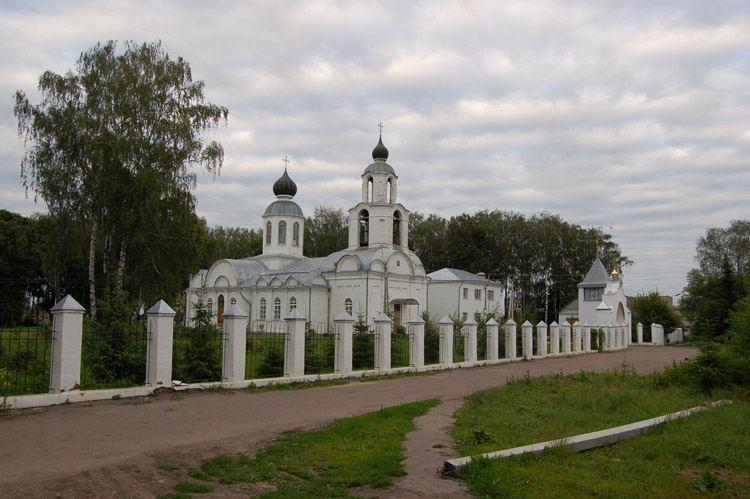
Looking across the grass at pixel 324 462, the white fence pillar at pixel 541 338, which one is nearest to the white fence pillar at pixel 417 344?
the white fence pillar at pixel 541 338

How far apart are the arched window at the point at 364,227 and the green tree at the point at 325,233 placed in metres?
14.0

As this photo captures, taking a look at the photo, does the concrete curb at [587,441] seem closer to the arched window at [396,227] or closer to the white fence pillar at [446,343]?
the white fence pillar at [446,343]

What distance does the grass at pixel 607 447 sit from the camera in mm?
5605

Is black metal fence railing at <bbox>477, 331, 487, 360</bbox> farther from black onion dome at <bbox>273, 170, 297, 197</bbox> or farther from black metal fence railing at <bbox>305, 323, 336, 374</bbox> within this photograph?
black onion dome at <bbox>273, 170, 297, 197</bbox>

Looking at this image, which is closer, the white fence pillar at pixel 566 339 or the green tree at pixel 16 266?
the white fence pillar at pixel 566 339

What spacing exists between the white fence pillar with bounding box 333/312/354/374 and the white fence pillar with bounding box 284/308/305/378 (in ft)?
4.05

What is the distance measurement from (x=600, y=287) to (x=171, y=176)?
30274 millimetres

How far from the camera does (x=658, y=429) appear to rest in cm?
788

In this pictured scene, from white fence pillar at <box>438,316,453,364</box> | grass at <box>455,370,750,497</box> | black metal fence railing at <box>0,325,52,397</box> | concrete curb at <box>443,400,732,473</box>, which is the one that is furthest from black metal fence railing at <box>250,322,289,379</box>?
concrete curb at <box>443,400,732,473</box>

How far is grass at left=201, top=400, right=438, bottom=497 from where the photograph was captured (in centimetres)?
580

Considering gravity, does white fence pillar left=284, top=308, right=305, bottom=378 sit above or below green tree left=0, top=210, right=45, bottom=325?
below

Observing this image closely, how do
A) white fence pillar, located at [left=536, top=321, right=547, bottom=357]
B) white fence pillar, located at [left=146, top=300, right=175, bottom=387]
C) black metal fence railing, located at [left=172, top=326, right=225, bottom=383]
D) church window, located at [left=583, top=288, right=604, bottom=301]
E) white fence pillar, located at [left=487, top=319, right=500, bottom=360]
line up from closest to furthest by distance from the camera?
white fence pillar, located at [left=146, top=300, right=175, bottom=387]
black metal fence railing, located at [left=172, top=326, right=225, bottom=383]
white fence pillar, located at [left=487, top=319, right=500, bottom=360]
white fence pillar, located at [left=536, top=321, right=547, bottom=357]
church window, located at [left=583, top=288, right=604, bottom=301]

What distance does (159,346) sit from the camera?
11.7 metres

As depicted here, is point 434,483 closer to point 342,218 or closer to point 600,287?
point 600,287
